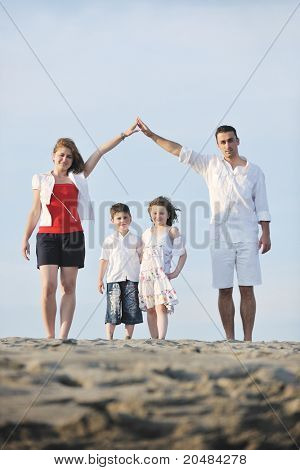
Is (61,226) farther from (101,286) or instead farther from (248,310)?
(248,310)

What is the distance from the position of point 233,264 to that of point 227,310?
45 cm

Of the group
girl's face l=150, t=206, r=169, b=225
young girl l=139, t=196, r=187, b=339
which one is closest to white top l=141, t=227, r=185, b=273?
young girl l=139, t=196, r=187, b=339

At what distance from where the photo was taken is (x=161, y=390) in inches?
157

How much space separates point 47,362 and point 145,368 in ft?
1.80

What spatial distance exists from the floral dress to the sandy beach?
3538 mm

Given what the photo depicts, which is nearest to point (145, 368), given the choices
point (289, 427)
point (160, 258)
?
point (289, 427)

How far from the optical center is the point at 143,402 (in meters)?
3.94

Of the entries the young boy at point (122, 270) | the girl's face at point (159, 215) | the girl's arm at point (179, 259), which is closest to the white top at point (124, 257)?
the young boy at point (122, 270)

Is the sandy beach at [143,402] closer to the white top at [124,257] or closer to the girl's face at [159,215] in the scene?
the girl's face at [159,215]

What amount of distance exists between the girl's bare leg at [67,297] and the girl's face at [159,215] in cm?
138

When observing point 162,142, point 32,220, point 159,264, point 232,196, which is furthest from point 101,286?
point 232,196

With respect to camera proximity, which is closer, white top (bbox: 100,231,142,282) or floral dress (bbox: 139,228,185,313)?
floral dress (bbox: 139,228,185,313)

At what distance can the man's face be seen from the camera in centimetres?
728

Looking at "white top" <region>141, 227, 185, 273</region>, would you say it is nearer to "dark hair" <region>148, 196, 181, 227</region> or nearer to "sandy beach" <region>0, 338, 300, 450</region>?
"dark hair" <region>148, 196, 181, 227</region>
